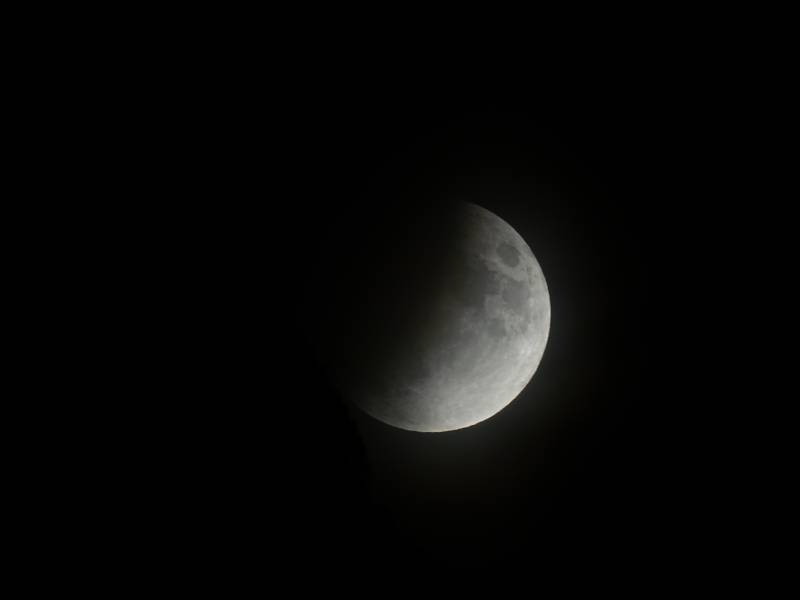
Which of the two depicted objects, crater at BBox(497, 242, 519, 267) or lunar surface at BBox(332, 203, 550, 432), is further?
crater at BBox(497, 242, 519, 267)

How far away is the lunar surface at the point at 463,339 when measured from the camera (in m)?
2.98

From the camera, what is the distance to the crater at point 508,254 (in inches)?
129

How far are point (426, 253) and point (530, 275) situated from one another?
31.5 inches

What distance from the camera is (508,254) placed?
3.32 meters

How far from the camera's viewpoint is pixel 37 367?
1.53 m

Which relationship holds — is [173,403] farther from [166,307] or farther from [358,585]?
[358,585]

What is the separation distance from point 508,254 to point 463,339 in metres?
0.65

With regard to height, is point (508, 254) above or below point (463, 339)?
above

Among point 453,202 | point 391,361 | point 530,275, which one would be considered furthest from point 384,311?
point 530,275

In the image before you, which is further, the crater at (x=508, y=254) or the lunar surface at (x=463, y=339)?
the crater at (x=508, y=254)

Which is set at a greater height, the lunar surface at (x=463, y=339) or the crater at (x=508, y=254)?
the crater at (x=508, y=254)

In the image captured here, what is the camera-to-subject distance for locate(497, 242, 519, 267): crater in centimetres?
328

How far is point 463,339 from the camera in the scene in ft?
10.1

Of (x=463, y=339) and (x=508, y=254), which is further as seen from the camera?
(x=508, y=254)
